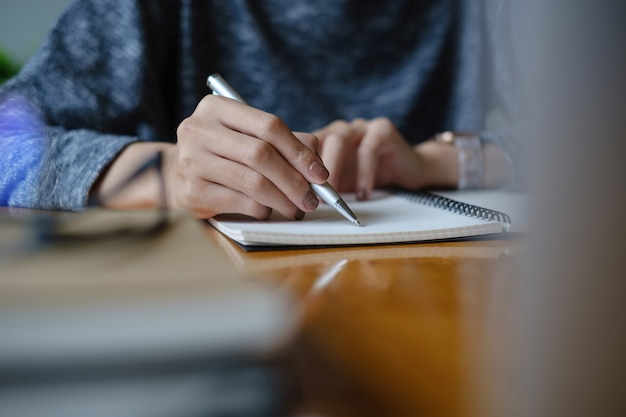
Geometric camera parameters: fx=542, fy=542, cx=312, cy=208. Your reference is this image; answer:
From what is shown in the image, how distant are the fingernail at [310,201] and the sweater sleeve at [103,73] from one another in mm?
193

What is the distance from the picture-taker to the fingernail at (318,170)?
12.5 inches

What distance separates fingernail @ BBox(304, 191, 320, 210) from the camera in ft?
1.07

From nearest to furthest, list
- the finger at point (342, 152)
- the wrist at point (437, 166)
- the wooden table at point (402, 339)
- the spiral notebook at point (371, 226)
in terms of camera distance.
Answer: the wooden table at point (402, 339) < the spiral notebook at point (371, 226) < the finger at point (342, 152) < the wrist at point (437, 166)

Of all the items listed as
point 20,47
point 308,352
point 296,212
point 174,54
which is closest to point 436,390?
point 308,352

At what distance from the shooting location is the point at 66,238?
0.73 ft

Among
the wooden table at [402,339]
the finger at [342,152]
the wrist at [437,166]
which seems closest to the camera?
the wooden table at [402,339]

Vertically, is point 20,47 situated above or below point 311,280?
above

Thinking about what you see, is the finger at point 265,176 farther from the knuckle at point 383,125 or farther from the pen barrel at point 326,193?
the knuckle at point 383,125

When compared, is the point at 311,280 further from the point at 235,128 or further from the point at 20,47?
the point at 20,47

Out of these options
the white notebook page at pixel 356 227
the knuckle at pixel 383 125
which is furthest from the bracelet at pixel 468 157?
the white notebook page at pixel 356 227

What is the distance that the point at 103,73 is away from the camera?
1.84 feet

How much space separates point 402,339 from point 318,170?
20cm

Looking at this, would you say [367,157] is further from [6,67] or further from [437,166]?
[6,67]

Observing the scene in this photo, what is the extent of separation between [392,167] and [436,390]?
1.55ft
